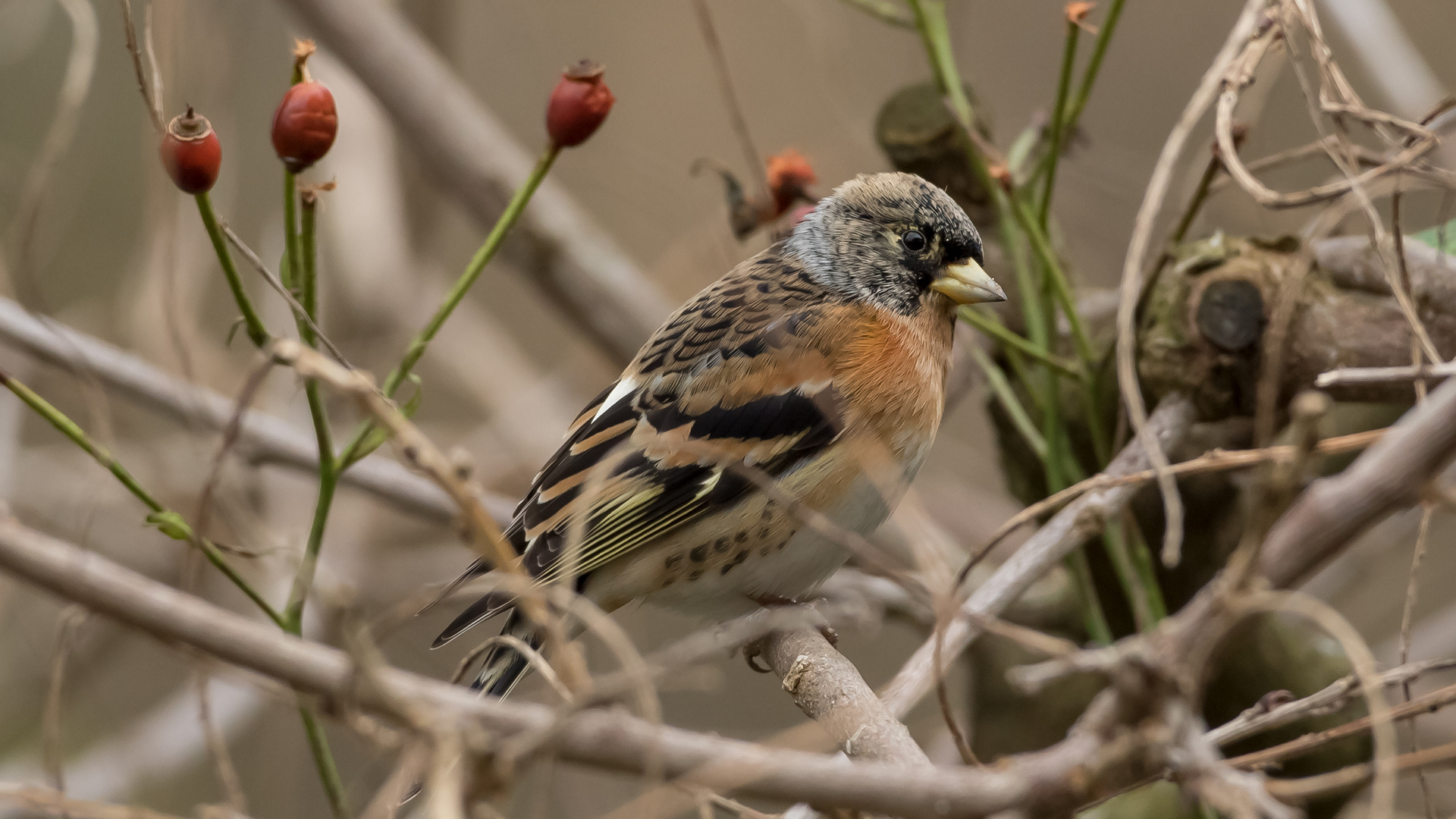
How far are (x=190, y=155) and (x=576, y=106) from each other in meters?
0.47

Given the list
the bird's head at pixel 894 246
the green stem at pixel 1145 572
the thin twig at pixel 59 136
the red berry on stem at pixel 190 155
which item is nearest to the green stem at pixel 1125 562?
the green stem at pixel 1145 572

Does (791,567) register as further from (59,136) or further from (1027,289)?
(59,136)

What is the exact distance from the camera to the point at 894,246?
7.61 ft

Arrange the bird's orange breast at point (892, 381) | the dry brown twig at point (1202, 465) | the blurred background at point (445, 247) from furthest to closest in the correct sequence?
the blurred background at point (445, 247)
the bird's orange breast at point (892, 381)
the dry brown twig at point (1202, 465)

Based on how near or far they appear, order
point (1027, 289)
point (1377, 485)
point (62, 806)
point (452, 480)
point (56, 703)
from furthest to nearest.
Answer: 1. point (1027, 289)
2. point (56, 703)
3. point (62, 806)
4. point (452, 480)
5. point (1377, 485)

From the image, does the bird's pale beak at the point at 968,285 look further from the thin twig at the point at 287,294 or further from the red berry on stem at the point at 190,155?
the red berry on stem at the point at 190,155

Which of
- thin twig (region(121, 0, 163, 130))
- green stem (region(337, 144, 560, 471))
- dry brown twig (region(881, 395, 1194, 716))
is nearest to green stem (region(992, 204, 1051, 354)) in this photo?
dry brown twig (region(881, 395, 1194, 716))

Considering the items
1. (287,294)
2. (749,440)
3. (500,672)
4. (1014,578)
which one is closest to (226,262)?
(287,294)

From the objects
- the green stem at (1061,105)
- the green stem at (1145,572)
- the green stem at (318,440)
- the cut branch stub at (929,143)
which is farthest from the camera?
the cut branch stub at (929,143)

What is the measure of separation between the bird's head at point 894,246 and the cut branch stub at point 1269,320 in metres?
0.35

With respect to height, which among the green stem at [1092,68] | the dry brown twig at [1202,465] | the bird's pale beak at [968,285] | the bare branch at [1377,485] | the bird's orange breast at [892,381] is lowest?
the bird's orange breast at [892,381]

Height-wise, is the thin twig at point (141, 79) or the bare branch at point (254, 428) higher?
the thin twig at point (141, 79)

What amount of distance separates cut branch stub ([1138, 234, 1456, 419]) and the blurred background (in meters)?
0.32

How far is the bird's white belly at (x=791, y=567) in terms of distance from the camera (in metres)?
1.99
